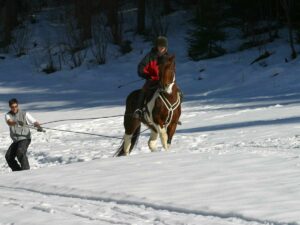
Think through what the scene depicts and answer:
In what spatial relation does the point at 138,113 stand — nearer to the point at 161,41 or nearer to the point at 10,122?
the point at 161,41

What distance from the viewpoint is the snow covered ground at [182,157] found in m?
7.18

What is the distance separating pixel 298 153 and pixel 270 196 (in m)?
4.15

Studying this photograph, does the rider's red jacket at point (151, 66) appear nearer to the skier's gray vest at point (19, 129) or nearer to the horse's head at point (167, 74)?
the horse's head at point (167, 74)

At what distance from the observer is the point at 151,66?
1241 cm

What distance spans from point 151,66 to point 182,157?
2.18 meters

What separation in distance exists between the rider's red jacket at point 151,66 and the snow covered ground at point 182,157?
147 centimetres

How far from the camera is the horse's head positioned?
11.9m

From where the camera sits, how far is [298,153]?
11367mm

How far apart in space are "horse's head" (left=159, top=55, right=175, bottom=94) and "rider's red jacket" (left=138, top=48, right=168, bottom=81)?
338 mm

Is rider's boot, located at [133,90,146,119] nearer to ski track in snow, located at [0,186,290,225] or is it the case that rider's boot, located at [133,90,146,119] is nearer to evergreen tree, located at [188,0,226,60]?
ski track in snow, located at [0,186,290,225]

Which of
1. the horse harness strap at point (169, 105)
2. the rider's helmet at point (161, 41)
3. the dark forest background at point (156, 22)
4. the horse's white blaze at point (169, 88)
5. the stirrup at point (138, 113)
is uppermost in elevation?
the rider's helmet at point (161, 41)

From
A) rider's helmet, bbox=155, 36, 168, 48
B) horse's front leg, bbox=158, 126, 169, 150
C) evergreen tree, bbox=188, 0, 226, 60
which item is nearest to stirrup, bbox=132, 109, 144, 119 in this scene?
horse's front leg, bbox=158, 126, 169, 150

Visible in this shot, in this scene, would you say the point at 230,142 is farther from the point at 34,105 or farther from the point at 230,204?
the point at 34,105

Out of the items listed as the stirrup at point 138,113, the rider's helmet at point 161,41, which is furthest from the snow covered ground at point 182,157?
the rider's helmet at point 161,41
